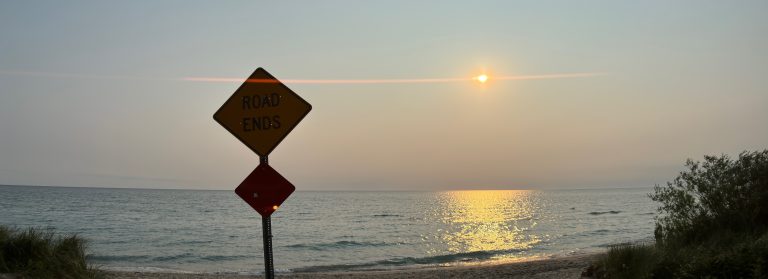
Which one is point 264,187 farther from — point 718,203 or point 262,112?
point 718,203

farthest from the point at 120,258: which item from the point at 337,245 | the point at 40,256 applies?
the point at 40,256

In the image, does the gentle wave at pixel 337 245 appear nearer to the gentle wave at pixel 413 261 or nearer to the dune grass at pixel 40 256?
the gentle wave at pixel 413 261

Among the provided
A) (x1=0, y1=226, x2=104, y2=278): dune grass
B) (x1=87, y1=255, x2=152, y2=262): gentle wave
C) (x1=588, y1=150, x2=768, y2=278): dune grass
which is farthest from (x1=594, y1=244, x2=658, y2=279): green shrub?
(x1=87, y1=255, x2=152, y2=262): gentle wave

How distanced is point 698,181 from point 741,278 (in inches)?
240

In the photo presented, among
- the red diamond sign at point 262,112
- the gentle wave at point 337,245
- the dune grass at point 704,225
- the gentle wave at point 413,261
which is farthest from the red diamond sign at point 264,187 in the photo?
the gentle wave at point 337,245

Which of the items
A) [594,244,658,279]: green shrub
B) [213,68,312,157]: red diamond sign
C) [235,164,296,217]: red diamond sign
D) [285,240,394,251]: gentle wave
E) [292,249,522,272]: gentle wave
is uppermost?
[213,68,312,157]: red diamond sign

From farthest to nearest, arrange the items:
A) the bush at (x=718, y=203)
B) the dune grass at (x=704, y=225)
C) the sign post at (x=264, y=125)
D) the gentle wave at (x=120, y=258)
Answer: the gentle wave at (x=120, y=258) < the bush at (x=718, y=203) < the dune grass at (x=704, y=225) < the sign post at (x=264, y=125)

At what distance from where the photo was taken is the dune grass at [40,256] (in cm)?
853

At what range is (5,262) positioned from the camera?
8.70 meters

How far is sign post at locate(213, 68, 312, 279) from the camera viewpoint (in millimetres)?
5137

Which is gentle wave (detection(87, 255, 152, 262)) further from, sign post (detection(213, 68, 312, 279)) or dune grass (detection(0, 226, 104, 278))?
sign post (detection(213, 68, 312, 279))

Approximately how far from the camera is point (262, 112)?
526 cm

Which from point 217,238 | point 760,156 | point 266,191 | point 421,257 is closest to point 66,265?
point 266,191

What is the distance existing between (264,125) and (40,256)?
5934 mm
